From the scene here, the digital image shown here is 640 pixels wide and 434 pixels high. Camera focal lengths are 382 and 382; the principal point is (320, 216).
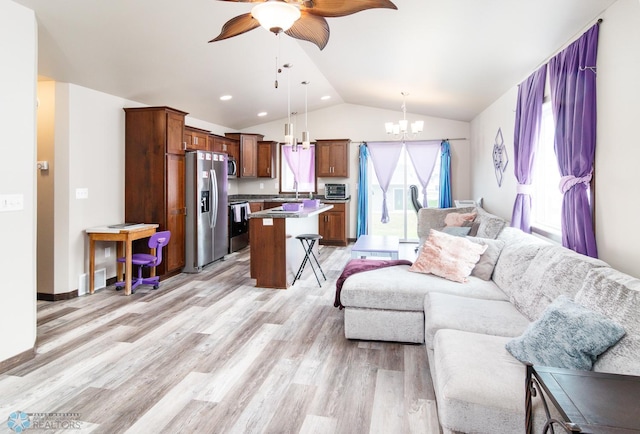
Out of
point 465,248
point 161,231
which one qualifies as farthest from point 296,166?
point 465,248

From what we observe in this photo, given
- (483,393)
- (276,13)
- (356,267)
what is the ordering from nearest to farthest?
(483,393) → (276,13) → (356,267)

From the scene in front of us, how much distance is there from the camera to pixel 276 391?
8.01ft

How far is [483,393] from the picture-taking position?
1.66 m

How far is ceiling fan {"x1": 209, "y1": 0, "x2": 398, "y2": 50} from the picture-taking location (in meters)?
1.90

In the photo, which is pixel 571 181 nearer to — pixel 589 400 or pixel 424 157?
pixel 589 400

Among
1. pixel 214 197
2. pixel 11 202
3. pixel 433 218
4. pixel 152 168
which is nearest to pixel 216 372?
pixel 11 202

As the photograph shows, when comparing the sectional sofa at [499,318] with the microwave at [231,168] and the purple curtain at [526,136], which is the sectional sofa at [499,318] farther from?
the microwave at [231,168]

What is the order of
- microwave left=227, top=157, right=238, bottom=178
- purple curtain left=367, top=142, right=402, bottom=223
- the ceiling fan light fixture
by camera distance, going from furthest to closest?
1. purple curtain left=367, top=142, right=402, bottom=223
2. microwave left=227, top=157, right=238, bottom=178
3. the ceiling fan light fixture

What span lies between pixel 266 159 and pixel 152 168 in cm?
370

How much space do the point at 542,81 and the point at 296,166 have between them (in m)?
5.83

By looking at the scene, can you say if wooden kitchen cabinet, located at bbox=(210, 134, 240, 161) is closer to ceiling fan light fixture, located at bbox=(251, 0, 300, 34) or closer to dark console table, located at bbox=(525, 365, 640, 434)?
ceiling fan light fixture, located at bbox=(251, 0, 300, 34)

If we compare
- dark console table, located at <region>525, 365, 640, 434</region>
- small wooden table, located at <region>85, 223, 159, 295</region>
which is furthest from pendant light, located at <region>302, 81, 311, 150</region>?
dark console table, located at <region>525, 365, 640, 434</region>

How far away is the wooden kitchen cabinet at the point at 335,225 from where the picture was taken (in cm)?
802

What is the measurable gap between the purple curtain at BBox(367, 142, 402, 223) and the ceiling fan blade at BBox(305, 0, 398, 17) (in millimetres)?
6217
